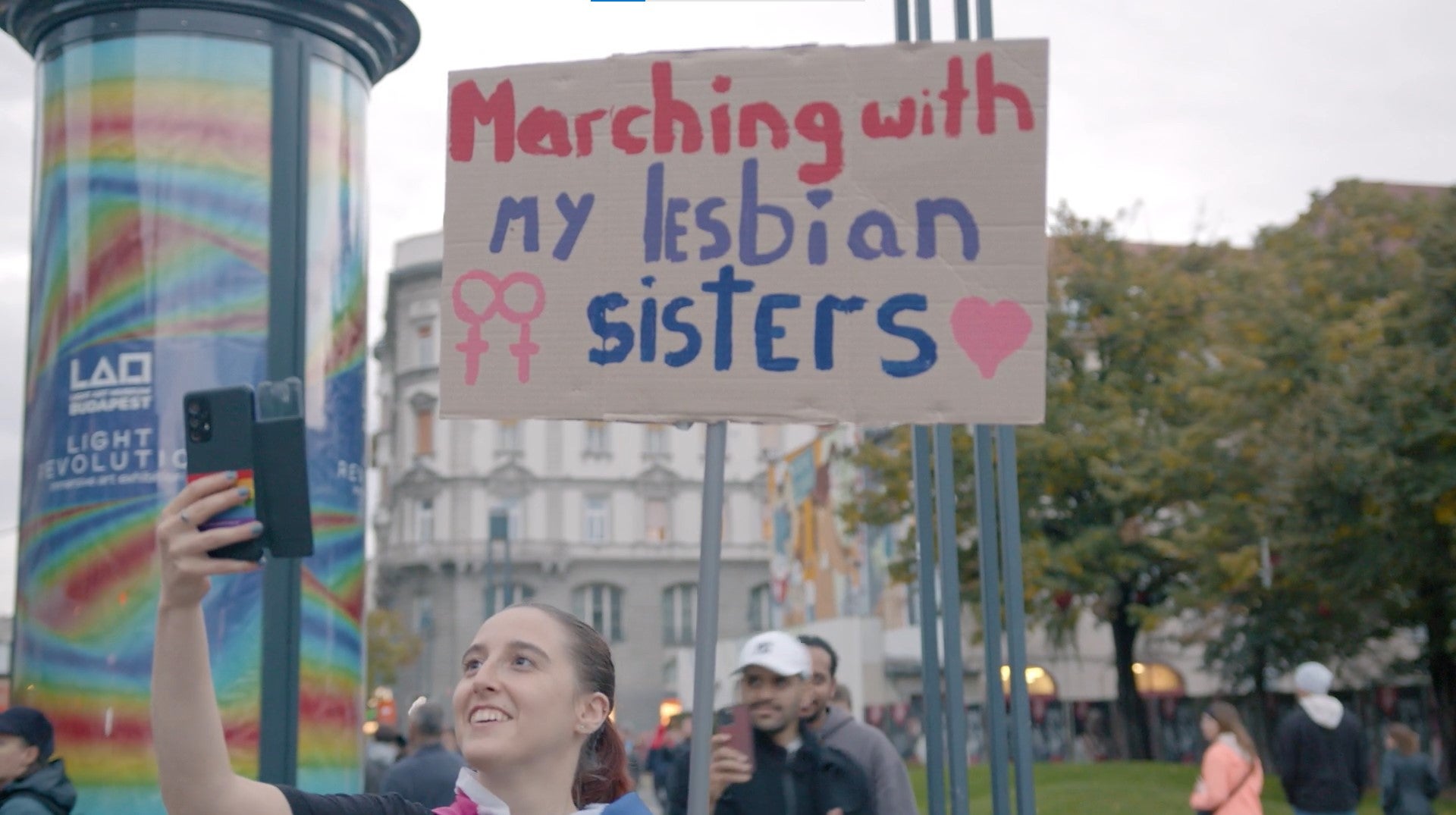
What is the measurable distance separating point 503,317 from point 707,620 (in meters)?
0.97

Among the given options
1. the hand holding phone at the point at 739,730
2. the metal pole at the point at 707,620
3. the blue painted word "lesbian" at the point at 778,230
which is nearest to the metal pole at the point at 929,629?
the hand holding phone at the point at 739,730

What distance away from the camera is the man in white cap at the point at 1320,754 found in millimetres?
10930

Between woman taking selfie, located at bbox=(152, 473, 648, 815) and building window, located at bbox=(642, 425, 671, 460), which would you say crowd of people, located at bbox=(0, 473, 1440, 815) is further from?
building window, located at bbox=(642, 425, 671, 460)

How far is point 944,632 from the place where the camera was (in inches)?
217

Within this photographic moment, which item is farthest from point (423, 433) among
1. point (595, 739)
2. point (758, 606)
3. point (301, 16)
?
point (595, 739)

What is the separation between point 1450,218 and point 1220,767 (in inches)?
723

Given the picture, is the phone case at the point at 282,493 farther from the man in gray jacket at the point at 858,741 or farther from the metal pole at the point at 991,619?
the man in gray jacket at the point at 858,741

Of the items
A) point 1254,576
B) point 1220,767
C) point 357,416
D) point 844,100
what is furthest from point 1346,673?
point 844,100

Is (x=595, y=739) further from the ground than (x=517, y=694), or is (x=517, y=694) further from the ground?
(x=517, y=694)

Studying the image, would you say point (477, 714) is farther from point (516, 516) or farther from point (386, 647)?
point (516, 516)

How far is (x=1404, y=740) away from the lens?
13047 mm

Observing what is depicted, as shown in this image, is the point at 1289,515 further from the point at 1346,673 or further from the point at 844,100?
the point at 844,100

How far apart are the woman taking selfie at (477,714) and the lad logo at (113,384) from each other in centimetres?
536

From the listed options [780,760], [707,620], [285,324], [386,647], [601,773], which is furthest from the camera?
[386,647]
